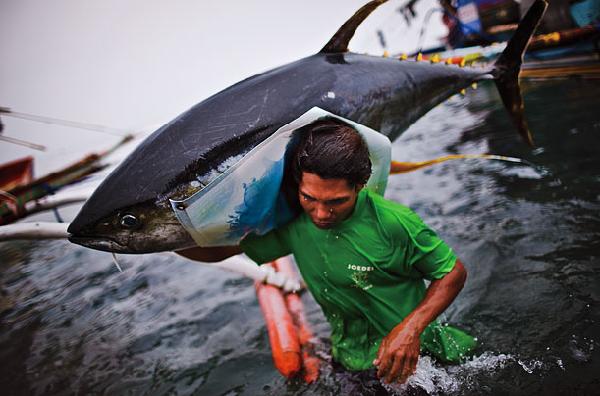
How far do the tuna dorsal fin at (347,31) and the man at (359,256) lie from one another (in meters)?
0.69

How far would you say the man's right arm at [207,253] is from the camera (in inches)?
70.0

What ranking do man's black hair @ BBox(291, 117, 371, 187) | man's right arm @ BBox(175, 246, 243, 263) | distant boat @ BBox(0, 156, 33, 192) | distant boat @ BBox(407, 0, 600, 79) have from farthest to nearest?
1. distant boat @ BBox(0, 156, 33, 192)
2. distant boat @ BBox(407, 0, 600, 79)
3. man's right arm @ BBox(175, 246, 243, 263)
4. man's black hair @ BBox(291, 117, 371, 187)

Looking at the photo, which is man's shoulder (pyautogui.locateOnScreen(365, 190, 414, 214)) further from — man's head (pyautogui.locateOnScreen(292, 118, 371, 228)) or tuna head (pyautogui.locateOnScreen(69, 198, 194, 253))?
tuna head (pyautogui.locateOnScreen(69, 198, 194, 253))

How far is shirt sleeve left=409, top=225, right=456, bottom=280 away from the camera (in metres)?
1.53

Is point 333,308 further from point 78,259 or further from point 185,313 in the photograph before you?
point 78,259

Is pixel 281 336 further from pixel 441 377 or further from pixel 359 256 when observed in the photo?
pixel 359 256

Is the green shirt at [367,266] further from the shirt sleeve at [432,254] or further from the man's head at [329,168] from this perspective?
the man's head at [329,168]

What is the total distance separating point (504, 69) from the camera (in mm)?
2934

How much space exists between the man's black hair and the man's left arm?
537 millimetres

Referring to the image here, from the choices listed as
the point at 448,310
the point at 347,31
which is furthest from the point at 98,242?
the point at 448,310

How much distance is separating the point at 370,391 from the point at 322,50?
5.94 feet

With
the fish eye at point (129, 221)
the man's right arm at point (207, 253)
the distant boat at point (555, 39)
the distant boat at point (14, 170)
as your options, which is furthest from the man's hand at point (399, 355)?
the distant boat at point (14, 170)

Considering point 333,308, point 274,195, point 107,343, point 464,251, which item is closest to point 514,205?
point 464,251

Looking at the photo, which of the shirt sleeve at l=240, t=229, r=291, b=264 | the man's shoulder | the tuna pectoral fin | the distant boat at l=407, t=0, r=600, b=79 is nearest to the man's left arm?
the man's shoulder
